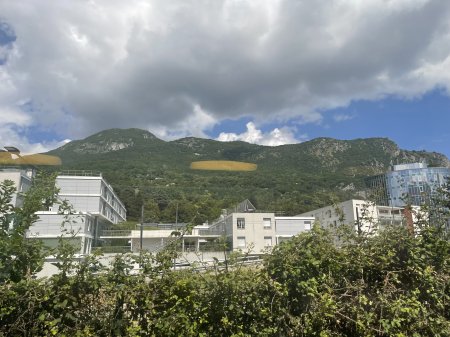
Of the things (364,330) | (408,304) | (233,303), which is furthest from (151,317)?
(408,304)

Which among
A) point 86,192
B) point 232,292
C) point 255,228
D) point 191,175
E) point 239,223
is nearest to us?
point 232,292

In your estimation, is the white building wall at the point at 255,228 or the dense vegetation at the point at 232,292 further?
the white building wall at the point at 255,228

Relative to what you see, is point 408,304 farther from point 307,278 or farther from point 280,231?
point 280,231

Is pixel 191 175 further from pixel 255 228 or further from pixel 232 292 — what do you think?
pixel 232 292

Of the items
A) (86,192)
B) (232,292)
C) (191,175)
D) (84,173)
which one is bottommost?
(232,292)

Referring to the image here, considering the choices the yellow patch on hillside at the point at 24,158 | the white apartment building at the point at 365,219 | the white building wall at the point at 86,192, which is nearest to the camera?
the white apartment building at the point at 365,219

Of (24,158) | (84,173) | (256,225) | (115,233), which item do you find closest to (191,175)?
(256,225)

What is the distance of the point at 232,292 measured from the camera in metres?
2.90

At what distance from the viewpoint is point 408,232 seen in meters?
3.74

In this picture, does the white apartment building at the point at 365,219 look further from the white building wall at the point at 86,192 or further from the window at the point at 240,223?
the window at the point at 240,223

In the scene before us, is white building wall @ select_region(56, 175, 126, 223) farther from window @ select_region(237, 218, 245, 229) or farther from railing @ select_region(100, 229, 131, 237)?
window @ select_region(237, 218, 245, 229)

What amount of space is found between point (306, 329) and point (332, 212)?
184 centimetres

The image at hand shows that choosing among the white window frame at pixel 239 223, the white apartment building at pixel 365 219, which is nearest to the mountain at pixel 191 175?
the white window frame at pixel 239 223

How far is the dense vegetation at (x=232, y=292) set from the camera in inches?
→ 106
